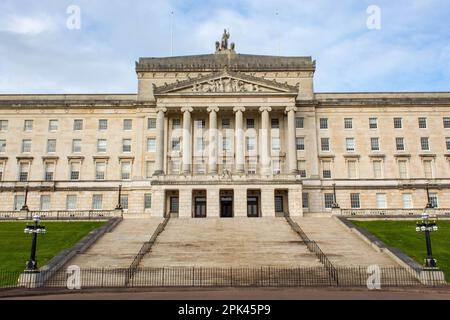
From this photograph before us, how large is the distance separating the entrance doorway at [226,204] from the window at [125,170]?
Result: 14.4 meters

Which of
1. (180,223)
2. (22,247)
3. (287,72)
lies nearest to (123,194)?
(180,223)

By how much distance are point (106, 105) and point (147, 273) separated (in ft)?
139

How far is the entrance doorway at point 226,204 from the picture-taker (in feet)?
196

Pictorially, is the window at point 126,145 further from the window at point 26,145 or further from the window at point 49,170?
the window at point 26,145

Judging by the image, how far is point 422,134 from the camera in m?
66.1

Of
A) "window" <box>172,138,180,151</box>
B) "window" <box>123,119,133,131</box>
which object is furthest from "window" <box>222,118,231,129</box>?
"window" <box>123,119,133,131</box>

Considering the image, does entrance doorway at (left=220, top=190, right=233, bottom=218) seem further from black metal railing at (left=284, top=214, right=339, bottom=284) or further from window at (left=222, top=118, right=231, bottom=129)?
black metal railing at (left=284, top=214, right=339, bottom=284)

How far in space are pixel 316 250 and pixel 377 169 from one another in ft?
109

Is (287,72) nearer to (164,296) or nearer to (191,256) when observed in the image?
(191,256)

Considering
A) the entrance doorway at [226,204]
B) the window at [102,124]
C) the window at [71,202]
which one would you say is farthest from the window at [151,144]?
the entrance doorway at [226,204]

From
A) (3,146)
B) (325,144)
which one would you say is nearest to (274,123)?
(325,144)

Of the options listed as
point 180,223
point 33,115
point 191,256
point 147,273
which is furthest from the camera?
point 33,115

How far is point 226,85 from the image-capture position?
61.9m

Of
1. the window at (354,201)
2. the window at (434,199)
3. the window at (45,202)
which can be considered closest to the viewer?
the window at (434,199)
